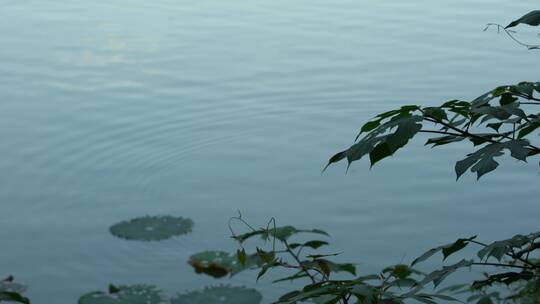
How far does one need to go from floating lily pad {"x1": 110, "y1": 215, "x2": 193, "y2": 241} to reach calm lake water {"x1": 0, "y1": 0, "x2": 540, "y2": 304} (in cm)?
5

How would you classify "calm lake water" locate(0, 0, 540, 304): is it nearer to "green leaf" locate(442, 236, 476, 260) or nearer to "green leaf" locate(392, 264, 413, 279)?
"green leaf" locate(392, 264, 413, 279)

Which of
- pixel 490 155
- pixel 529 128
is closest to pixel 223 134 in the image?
pixel 529 128

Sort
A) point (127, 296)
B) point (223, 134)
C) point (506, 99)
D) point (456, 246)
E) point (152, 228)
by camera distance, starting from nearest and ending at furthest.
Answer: point (456, 246), point (506, 99), point (127, 296), point (152, 228), point (223, 134)

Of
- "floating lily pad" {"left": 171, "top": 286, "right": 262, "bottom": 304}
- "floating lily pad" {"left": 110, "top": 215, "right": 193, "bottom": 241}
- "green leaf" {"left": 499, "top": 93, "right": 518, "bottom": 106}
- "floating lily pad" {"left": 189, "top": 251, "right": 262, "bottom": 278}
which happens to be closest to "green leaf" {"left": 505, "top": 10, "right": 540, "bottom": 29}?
"green leaf" {"left": 499, "top": 93, "right": 518, "bottom": 106}

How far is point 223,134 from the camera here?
20.8 feet

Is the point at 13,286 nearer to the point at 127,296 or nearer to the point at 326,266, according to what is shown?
the point at 127,296

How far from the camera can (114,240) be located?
4805 millimetres

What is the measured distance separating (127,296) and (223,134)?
2.30 metres

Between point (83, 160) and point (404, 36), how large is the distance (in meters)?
3.77

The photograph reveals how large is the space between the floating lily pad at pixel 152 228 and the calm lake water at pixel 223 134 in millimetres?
50

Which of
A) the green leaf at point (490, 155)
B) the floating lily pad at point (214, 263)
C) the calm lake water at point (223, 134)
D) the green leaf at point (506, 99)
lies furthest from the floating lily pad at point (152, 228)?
the green leaf at point (490, 155)

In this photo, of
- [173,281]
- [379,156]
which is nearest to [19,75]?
[173,281]

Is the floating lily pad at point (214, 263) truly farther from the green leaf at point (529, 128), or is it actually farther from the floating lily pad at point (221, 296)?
the green leaf at point (529, 128)

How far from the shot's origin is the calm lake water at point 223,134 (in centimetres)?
480
